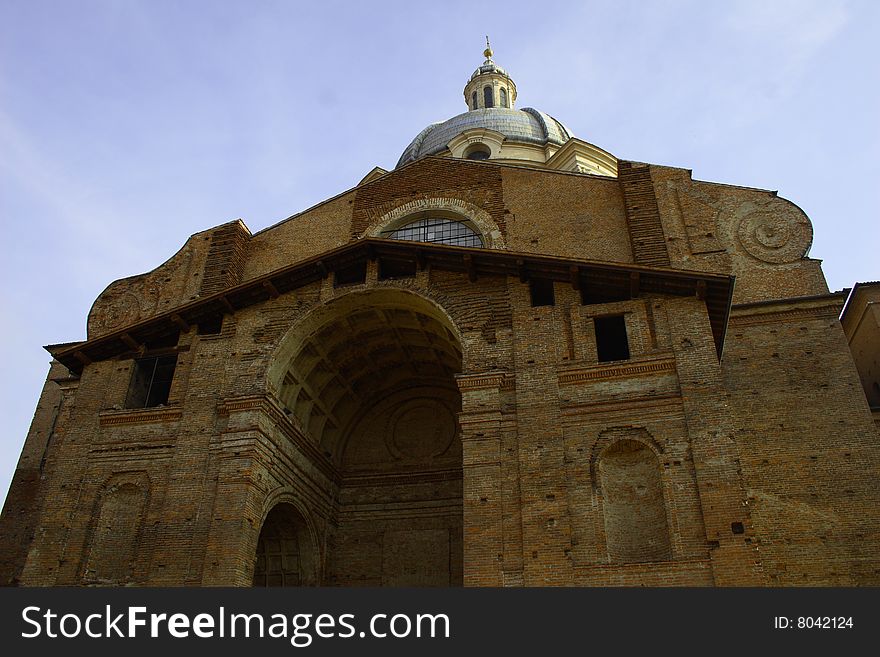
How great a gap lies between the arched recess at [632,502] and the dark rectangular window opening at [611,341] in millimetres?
2615

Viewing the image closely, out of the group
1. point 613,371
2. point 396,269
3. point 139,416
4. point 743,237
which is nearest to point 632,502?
point 613,371

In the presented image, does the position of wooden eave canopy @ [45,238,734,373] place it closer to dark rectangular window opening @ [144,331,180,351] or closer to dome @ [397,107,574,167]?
dark rectangular window opening @ [144,331,180,351]

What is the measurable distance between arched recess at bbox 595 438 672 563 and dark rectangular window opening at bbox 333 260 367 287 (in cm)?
641

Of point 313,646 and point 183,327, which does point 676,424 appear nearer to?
point 313,646

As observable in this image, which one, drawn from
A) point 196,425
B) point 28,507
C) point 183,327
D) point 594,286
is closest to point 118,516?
point 196,425

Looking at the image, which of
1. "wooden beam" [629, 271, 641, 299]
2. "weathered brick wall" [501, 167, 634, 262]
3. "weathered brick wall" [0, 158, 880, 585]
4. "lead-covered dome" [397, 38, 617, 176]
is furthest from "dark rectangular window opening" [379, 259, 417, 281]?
"lead-covered dome" [397, 38, 617, 176]

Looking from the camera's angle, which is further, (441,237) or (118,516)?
(441,237)

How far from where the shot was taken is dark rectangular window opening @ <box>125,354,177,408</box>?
1636 centimetres

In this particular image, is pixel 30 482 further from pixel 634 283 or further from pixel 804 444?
pixel 804 444

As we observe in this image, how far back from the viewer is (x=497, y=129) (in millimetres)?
34500

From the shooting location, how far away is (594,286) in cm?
1470

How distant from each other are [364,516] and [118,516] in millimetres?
5646

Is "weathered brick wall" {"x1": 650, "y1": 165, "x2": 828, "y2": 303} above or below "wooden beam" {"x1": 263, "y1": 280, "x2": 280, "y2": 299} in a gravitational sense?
above

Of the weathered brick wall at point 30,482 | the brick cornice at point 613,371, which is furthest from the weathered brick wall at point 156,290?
the brick cornice at point 613,371
